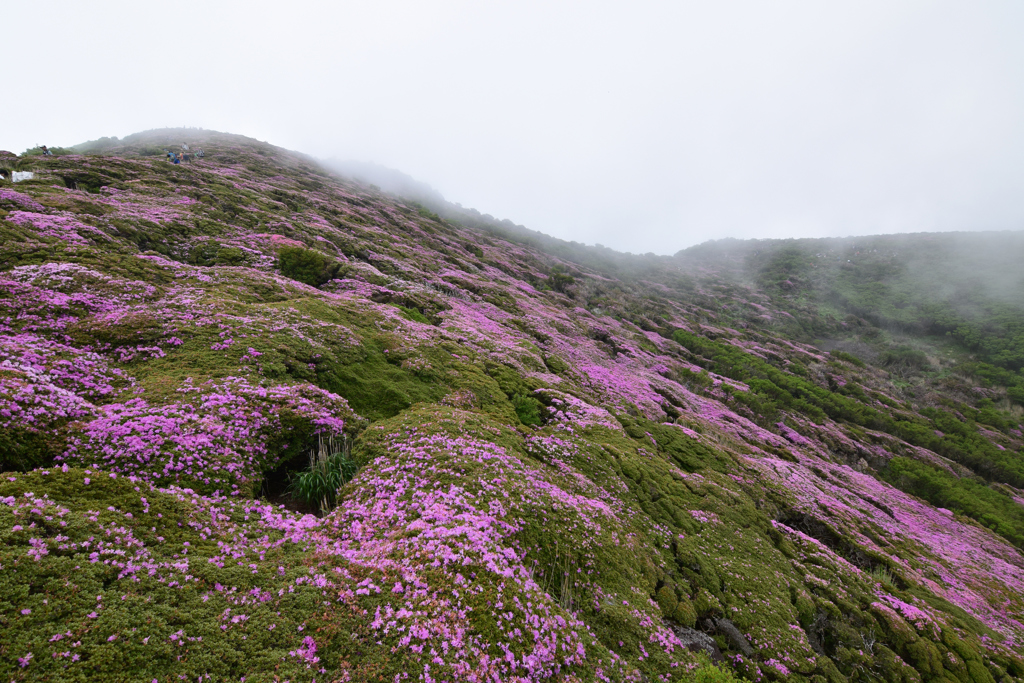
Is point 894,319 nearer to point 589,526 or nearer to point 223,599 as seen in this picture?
point 589,526

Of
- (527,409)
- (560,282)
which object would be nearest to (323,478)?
(527,409)

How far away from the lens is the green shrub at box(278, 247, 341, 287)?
2180 cm

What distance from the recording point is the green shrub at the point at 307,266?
71.5ft

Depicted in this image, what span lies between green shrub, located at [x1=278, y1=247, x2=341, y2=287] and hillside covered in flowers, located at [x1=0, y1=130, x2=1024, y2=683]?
0.81 feet

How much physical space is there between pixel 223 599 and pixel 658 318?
49952 millimetres

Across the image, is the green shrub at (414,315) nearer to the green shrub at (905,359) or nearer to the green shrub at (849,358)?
the green shrub at (849,358)

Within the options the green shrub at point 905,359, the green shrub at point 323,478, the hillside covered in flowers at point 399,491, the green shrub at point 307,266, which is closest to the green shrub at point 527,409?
the hillside covered in flowers at point 399,491

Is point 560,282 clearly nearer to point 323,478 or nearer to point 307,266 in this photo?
point 307,266

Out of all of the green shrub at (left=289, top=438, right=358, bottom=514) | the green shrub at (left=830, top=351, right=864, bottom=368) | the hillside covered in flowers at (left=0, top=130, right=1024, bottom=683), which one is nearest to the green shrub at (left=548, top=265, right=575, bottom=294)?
the hillside covered in flowers at (left=0, top=130, right=1024, bottom=683)

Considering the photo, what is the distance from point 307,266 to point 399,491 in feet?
62.5

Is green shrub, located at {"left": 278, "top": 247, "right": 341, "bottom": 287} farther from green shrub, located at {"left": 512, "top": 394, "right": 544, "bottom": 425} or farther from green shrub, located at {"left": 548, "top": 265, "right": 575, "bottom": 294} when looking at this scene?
green shrub, located at {"left": 548, "top": 265, "right": 575, "bottom": 294}

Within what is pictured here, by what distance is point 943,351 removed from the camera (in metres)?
47.3

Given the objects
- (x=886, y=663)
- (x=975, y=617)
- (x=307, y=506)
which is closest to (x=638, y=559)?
(x=886, y=663)

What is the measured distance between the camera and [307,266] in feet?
74.6
